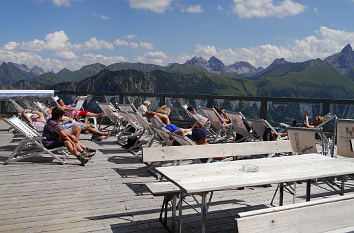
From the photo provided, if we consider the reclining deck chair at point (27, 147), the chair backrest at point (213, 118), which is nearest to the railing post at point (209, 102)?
the chair backrest at point (213, 118)

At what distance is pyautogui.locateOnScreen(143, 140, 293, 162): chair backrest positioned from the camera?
3684mm

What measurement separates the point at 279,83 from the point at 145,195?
6271 inches

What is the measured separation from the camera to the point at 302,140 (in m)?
4.58

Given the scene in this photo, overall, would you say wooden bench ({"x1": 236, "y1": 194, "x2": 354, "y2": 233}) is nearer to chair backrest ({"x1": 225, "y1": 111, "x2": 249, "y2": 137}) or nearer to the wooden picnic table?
the wooden picnic table

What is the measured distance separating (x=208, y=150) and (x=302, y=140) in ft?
4.57

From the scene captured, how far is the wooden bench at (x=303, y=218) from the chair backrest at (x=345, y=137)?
2683 millimetres

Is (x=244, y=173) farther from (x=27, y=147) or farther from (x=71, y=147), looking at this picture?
(x=27, y=147)

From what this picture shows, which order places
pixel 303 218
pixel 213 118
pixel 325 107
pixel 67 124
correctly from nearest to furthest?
pixel 303 218 → pixel 67 124 → pixel 213 118 → pixel 325 107

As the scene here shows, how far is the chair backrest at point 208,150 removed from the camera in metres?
3.68

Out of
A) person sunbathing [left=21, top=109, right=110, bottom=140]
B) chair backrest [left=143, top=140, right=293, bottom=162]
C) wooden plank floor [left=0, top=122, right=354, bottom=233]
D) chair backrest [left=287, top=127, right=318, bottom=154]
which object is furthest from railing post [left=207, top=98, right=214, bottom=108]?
chair backrest [left=143, top=140, right=293, bottom=162]

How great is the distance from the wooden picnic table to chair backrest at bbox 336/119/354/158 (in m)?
1.10

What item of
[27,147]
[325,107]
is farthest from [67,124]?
[325,107]

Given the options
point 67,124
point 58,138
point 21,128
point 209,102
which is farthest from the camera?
point 209,102

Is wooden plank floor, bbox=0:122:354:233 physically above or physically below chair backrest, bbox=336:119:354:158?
below
